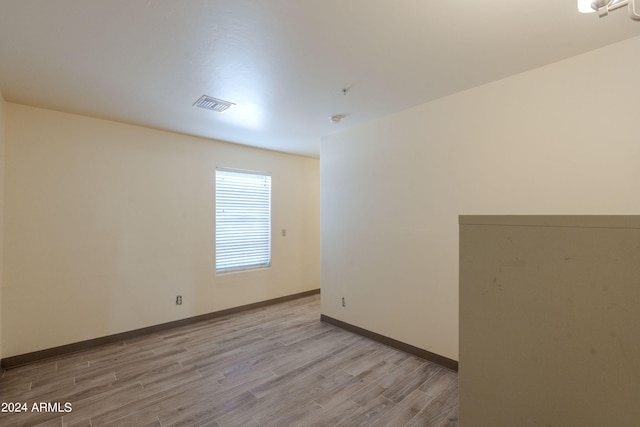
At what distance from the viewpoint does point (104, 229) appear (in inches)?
132

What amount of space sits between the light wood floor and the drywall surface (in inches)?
61.5

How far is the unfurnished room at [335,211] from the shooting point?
82 cm

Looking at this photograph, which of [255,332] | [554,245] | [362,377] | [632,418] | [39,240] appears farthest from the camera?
[255,332]

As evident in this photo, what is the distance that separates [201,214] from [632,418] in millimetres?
4269

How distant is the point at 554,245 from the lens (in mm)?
767

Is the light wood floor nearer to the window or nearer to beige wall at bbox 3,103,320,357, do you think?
beige wall at bbox 3,103,320,357

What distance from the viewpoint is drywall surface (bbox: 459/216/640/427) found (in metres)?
0.67

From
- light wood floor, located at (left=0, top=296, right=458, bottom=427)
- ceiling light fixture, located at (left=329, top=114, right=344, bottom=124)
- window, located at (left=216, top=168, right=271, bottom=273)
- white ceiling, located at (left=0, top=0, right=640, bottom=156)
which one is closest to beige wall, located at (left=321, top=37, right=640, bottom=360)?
white ceiling, located at (left=0, top=0, right=640, bottom=156)

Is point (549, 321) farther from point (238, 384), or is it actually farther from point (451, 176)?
point (238, 384)

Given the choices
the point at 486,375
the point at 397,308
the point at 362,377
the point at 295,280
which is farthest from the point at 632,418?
the point at 295,280

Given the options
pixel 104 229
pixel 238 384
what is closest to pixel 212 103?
pixel 104 229

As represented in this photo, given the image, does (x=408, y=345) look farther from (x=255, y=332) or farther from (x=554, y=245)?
(x=554, y=245)

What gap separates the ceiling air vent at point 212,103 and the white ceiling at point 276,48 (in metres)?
0.10

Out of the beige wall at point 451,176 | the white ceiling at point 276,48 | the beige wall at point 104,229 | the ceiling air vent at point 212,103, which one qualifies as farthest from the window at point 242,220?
the white ceiling at point 276,48
